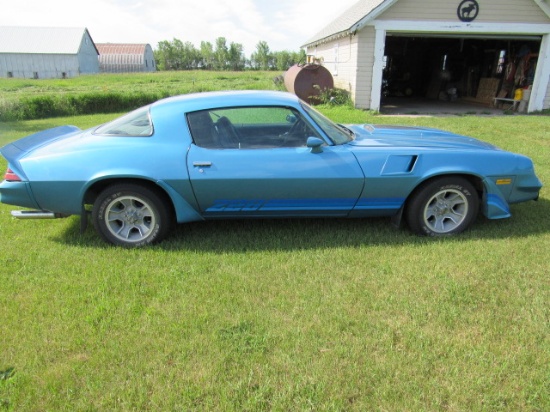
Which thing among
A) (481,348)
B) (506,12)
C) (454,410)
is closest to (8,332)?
(454,410)

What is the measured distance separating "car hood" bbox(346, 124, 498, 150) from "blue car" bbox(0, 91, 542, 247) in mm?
39

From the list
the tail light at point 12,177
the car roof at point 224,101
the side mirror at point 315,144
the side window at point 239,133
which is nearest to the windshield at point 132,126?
the car roof at point 224,101

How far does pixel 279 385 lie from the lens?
2.04 m

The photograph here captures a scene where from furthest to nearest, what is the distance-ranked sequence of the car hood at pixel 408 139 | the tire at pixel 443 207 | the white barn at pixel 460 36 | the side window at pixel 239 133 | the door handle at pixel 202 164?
the white barn at pixel 460 36
the car hood at pixel 408 139
the tire at pixel 443 207
the side window at pixel 239 133
the door handle at pixel 202 164

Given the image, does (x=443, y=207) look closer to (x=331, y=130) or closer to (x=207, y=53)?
(x=331, y=130)

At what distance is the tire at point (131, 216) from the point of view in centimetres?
342

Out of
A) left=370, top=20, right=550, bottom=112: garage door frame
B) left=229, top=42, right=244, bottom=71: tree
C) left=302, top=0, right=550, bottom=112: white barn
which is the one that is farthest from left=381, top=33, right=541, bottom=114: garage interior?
left=229, top=42, right=244, bottom=71: tree

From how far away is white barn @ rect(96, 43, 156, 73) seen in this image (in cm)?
7100

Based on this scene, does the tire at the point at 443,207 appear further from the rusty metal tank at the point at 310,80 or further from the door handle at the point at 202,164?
the rusty metal tank at the point at 310,80

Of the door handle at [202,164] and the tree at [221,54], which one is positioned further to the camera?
the tree at [221,54]

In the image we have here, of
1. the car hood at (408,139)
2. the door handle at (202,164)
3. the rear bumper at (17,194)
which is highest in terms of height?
the car hood at (408,139)

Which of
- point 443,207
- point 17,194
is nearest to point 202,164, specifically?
point 17,194

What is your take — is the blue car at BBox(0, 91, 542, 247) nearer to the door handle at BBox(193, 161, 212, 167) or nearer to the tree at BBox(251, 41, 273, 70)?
the door handle at BBox(193, 161, 212, 167)

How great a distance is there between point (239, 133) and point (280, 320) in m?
2.07
